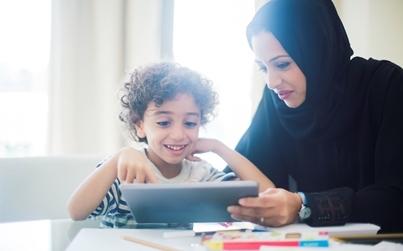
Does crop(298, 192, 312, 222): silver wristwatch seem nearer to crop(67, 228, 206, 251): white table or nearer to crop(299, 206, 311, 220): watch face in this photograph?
crop(299, 206, 311, 220): watch face

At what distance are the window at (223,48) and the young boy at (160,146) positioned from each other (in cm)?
104

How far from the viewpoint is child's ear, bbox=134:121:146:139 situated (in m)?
1.26

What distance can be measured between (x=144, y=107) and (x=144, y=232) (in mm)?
437

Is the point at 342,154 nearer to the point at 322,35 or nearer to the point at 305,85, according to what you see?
the point at 305,85

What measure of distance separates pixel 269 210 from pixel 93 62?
5.06 feet

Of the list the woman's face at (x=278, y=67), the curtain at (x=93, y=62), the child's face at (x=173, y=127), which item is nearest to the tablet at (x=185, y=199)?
the child's face at (x=173, y=127)

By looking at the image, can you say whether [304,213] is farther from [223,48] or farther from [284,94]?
[223,48]

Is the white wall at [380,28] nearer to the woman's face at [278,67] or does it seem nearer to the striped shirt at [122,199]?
the woman's face at [278,67]

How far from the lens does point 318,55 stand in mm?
1249

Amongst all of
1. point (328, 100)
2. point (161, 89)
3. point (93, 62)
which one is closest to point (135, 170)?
point (161, 89)

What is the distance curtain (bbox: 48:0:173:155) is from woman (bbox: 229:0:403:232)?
3.55ft

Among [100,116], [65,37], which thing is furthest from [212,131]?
[65,37]

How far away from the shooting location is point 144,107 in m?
1.23

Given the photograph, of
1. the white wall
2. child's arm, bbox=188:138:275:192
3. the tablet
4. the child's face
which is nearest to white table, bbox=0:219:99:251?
the tablet
